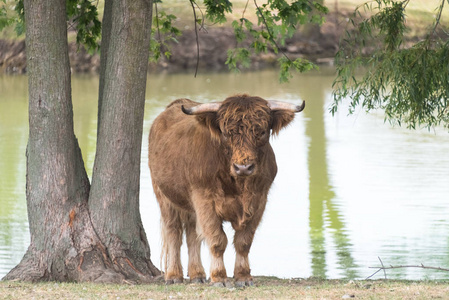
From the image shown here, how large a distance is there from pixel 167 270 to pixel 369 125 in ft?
67.5

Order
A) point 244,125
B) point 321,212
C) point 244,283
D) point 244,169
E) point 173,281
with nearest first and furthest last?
1. point 244,169
2. point 244,125
3. point 244,283
4. point 173,281
5. point 321,212

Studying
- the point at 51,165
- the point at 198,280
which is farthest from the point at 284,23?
the point at 198,280

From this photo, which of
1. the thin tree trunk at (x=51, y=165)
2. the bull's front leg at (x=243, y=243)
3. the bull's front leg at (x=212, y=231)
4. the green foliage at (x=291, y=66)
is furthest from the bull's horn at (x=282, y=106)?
the green foliage at (x=291, y=66)

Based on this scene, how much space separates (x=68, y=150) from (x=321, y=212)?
8014 millimetres

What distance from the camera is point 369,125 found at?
2888 cm

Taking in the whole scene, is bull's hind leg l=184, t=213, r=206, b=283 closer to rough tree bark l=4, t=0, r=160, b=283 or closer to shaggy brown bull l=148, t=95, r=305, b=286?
shaggy brown bull l=148, t=95, r=305, b=286

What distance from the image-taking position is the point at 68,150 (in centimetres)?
948

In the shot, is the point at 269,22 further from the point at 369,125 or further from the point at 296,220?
the point at 369,125

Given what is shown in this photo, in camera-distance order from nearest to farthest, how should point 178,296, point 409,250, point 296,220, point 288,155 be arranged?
point 178,296, point 409,250, point 296,220, point 288,155

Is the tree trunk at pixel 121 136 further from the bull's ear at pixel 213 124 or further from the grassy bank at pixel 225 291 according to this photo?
the bull's ear at pixel 213 124

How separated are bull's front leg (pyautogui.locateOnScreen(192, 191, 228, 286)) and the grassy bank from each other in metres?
0.17

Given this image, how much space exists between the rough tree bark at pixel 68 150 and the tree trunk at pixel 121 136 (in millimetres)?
11

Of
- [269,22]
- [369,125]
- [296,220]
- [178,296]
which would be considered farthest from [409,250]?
[369,125]

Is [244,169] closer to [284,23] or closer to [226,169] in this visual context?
[226,169]
